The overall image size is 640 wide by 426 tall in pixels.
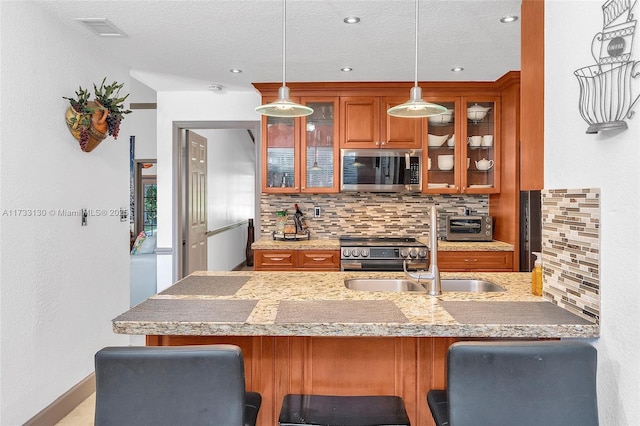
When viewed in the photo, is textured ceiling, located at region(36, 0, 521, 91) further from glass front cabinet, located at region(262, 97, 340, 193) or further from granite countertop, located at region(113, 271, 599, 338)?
granite countertop, located at region(113, 271, 599, 338)

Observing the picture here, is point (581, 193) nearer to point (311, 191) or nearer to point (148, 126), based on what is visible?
point (311, 191)

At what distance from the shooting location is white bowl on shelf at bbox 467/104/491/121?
13.9 ft

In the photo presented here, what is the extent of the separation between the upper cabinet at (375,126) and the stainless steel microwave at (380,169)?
70mm

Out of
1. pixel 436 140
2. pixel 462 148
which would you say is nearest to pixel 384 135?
pixel 436 140

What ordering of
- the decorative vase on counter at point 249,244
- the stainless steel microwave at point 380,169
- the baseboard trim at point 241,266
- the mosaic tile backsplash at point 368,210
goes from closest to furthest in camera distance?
the stainless steel microwave at point 380,169
the mosaic tile backsplash at point 368,210
the baseboard trim at point 241,266
the decorative vase on counter at point 249,244

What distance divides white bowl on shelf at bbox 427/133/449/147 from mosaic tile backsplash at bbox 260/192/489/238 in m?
0.57

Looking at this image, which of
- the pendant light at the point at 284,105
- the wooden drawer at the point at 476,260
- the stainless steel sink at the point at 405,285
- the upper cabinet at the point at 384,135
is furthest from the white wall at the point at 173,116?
the stainless steel sink at the point at 405,285

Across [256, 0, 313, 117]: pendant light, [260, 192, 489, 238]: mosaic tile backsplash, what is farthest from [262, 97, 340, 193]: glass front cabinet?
[256, 0, 313, 117]: pendant light

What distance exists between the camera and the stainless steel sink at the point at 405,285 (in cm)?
239

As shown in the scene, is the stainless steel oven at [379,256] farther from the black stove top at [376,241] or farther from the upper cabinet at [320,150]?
the upper cabinet at [320,150]

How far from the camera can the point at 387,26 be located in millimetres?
2773

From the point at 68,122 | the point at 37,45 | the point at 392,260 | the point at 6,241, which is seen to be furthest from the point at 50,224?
the point at 392,260

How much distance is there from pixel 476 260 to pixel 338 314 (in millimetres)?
2661

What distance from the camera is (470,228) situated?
4.27 metres
